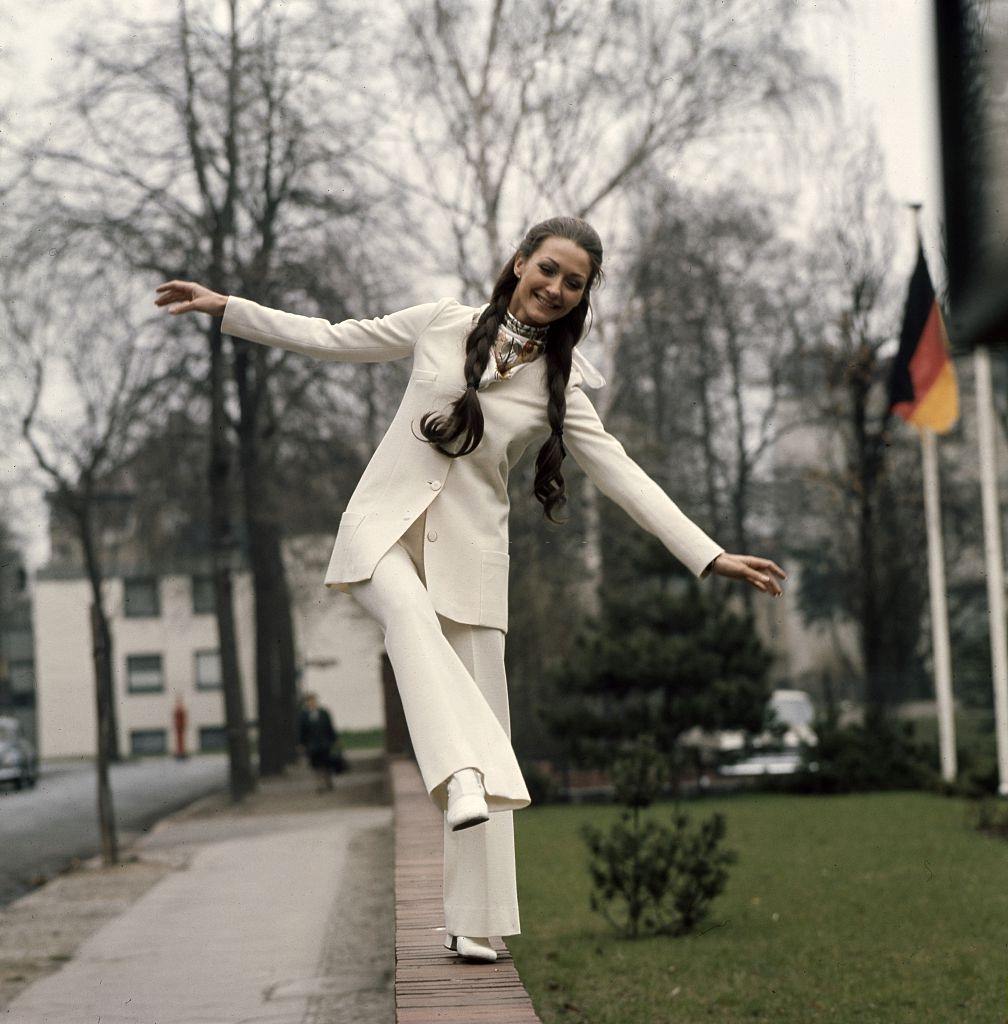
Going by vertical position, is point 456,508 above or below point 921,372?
below

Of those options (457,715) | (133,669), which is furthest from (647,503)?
(133,669)

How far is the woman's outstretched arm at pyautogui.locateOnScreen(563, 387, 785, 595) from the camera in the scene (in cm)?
389

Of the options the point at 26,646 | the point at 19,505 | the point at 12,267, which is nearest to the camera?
the point at 12,267

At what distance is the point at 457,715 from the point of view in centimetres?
384

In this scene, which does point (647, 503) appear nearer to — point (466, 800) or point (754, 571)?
point (754, 571)

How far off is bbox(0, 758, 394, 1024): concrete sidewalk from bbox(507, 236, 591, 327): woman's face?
342 centimetres

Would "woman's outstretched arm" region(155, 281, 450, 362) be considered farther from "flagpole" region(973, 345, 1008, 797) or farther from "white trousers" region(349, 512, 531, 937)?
"flagpole" region(973, 345, 1008, 797)

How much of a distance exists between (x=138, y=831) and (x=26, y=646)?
6146 centimetres

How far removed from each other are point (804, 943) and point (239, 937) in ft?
10.8

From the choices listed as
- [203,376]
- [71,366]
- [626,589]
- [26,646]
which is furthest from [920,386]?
[26,646]

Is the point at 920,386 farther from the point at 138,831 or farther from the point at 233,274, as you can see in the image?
the point at 138,831

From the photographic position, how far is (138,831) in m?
20.6

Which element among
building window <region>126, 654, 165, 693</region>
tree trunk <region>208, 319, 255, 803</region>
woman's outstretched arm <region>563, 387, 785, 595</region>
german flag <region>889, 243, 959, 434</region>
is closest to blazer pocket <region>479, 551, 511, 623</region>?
woman's outstretched arm <region>563, 387, 785, 595</region>

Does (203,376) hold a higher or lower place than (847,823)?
higher
